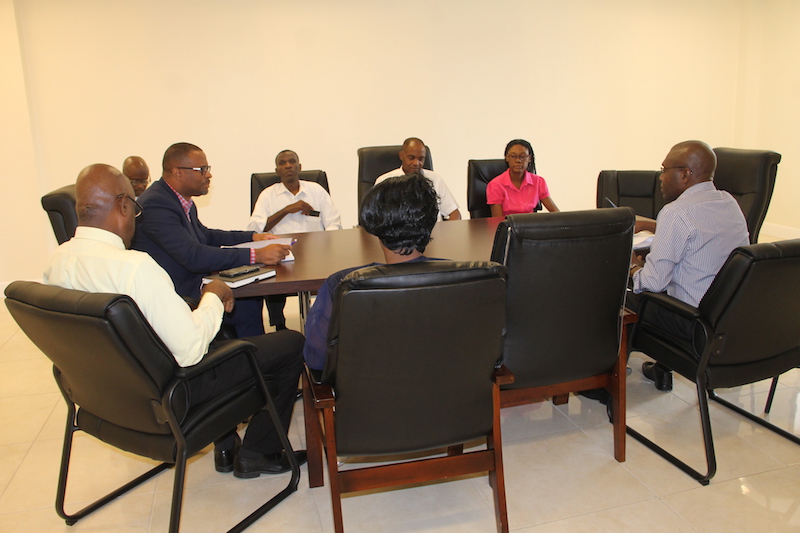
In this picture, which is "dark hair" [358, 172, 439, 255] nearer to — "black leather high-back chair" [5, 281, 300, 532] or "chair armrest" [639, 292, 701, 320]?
"black leather high-back chair" [5, 281, 300, 532]

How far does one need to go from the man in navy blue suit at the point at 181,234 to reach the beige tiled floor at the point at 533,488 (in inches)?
32.2

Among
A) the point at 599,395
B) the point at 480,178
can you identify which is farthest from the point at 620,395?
the point at 480,178

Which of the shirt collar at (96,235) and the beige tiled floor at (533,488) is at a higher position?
the shirt collar at (96,235)

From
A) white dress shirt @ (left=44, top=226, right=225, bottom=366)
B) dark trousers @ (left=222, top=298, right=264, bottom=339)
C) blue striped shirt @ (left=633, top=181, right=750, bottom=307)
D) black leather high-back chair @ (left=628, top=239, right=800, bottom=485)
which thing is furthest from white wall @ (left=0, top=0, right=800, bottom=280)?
black leather high-back chair @ (left=628, top=239, right=800, bottom=485)

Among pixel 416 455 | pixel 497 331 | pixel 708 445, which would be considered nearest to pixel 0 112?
pixel 416 455

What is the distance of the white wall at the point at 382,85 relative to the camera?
521 cm

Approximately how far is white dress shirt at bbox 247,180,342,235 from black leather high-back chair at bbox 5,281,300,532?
6.92 feet

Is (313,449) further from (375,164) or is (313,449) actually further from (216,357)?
(375,164)

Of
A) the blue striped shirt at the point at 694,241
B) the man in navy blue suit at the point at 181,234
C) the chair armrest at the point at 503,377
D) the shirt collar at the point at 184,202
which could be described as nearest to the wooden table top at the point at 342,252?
the man in navy blue suit at the point at 181,234

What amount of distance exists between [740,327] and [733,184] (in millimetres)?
1891

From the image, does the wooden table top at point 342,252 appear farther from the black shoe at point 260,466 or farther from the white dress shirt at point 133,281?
the black shoe at point 260,466

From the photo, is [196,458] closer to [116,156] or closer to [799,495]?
[799,495]

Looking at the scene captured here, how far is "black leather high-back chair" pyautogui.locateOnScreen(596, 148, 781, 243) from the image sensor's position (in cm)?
358

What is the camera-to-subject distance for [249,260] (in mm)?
2627
